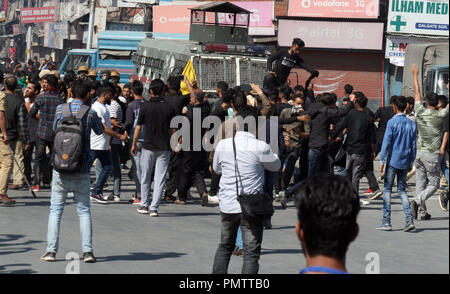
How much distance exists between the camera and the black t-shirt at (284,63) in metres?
16.2

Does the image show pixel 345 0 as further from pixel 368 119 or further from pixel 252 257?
pixel 252 257

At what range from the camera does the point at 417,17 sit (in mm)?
30984

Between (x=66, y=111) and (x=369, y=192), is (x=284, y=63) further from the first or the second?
(x=66, y=111)

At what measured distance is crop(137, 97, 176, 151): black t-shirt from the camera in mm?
11297

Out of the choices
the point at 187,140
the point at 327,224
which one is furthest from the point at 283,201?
the point at 327,224

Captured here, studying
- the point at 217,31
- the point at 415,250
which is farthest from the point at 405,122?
the point at 217,31

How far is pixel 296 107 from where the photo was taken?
12906mm

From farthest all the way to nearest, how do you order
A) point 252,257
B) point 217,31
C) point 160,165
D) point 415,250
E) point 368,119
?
point 217,31 < point 368,119 < point 160,165 < point 415,250 < point 252,257

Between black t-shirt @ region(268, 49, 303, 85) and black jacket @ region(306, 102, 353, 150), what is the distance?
3.75 meters

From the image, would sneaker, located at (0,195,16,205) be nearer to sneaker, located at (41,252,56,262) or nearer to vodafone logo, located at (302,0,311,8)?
sneaker, located at (41,252,56,262)

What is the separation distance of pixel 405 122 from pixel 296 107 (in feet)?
8.64

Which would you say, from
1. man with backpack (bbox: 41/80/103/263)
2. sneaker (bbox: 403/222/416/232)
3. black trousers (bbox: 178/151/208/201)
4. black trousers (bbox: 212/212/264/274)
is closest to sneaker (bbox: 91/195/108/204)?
black trousers (bbox: 178/151/208/201)

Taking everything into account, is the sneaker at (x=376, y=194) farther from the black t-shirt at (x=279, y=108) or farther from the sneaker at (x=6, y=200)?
the sneaker at (x=6, y=200)

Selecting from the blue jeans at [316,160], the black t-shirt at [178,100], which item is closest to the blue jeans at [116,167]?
the black t-shirt at [178,100]
